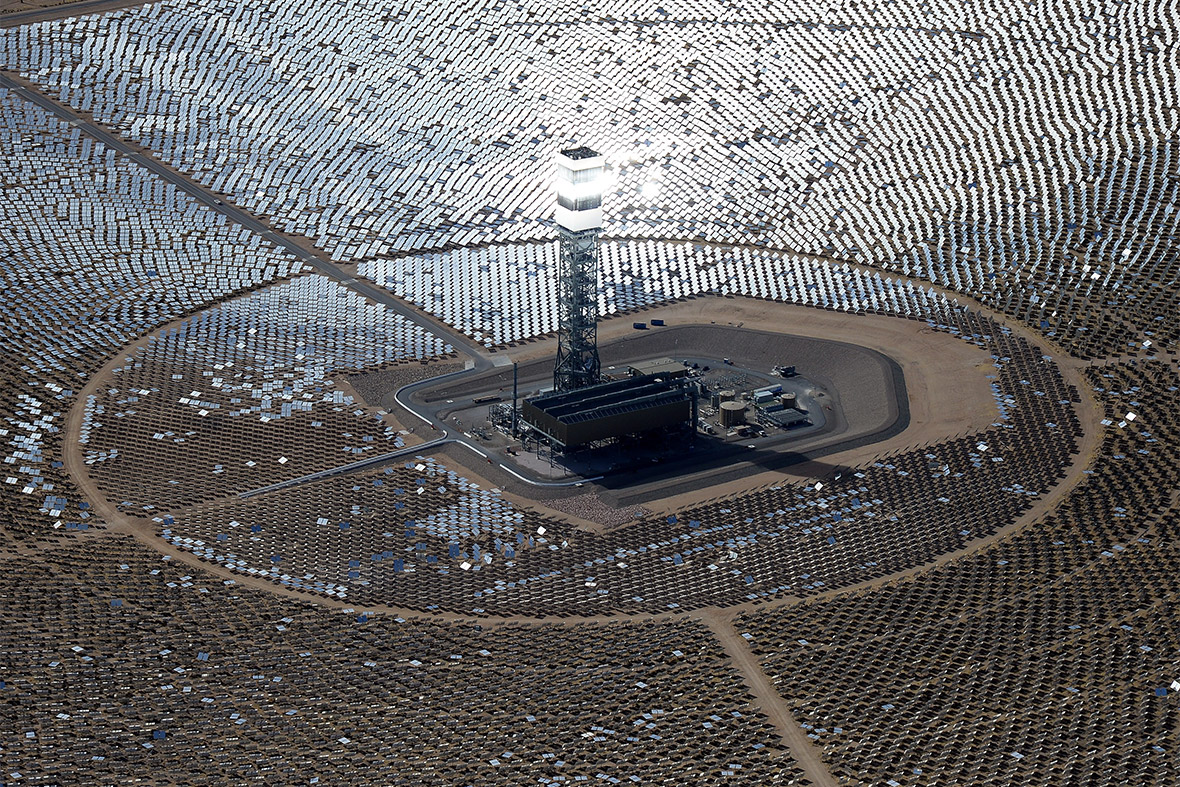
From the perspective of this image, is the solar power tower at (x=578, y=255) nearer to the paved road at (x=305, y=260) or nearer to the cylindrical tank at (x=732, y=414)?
the paved road at (x=305, y=260)

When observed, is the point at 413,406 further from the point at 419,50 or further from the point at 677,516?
the point at 419,50

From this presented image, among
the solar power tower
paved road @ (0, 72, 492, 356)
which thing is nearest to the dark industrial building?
the solar power tower

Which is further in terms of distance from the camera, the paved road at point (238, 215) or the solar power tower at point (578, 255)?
the paved road at point (238, 215)


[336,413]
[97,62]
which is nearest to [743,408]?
[336,413]

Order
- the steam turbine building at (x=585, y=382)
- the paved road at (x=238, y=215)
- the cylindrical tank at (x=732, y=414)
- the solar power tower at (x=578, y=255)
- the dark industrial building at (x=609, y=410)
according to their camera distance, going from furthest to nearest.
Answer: the paved road at (x=238, y=215), the cylindrical tank at (x=732, y=414), the solar power tower at (x=578, y=255), the steam turbine building at (x=585, y=382), the dark industrial building at (x=609, y=410)

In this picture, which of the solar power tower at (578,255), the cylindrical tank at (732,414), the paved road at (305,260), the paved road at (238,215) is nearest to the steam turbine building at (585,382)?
the solar power tower at (578,255)

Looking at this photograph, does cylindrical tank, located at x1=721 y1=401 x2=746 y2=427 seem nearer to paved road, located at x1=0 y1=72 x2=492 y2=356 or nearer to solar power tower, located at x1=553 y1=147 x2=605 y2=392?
solar power tower, located at x1=553 y1=147 x2=605 y2=392
